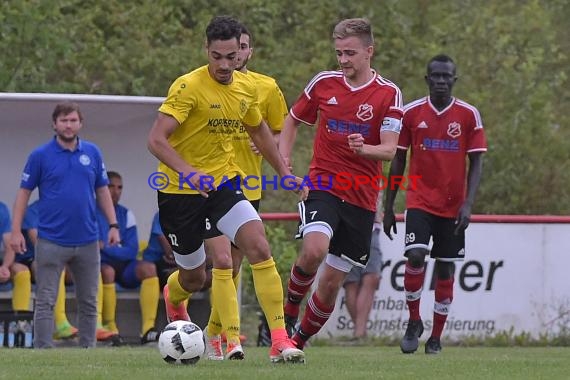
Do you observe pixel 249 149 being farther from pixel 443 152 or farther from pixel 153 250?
pixel 153 250

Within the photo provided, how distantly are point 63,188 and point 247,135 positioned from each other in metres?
2.96

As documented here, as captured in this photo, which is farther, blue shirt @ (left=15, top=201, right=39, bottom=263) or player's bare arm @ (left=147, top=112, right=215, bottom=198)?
blue shirt @ (left=15, top=201, right=39, bottom=263)

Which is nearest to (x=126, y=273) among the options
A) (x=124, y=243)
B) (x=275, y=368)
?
(x=124, y=243)

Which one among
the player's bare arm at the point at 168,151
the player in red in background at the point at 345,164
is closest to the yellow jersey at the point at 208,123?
the player's bare arm at the point at 168,151

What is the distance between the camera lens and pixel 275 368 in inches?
330

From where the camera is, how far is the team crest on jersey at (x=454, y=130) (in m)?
11.8

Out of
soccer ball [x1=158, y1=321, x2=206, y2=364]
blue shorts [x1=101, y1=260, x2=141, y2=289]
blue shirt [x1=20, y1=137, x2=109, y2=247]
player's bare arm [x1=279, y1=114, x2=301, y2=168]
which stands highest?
player's bare arm [x1=279, y1=114, x2=301, y2=168]

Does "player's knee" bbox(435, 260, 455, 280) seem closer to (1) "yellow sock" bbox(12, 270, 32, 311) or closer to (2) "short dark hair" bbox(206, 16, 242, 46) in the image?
(2) "short dark hair" bbox(206, 16, 242, 46)

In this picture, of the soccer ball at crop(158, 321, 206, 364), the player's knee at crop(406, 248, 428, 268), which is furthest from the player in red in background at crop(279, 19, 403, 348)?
the player's knee at crop(406, 248, 428, 268)

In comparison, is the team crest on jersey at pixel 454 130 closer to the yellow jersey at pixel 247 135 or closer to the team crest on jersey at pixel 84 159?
the yellow jersey at pixel 247 135

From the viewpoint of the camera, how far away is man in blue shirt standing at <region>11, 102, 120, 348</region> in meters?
12.7

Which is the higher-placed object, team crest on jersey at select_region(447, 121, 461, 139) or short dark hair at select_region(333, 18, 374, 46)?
short dark hair at select_region(333, 18, 374, 46)

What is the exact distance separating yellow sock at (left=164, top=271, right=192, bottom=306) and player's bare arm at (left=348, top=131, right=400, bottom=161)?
5.19ft

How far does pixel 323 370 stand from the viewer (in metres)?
8.41
